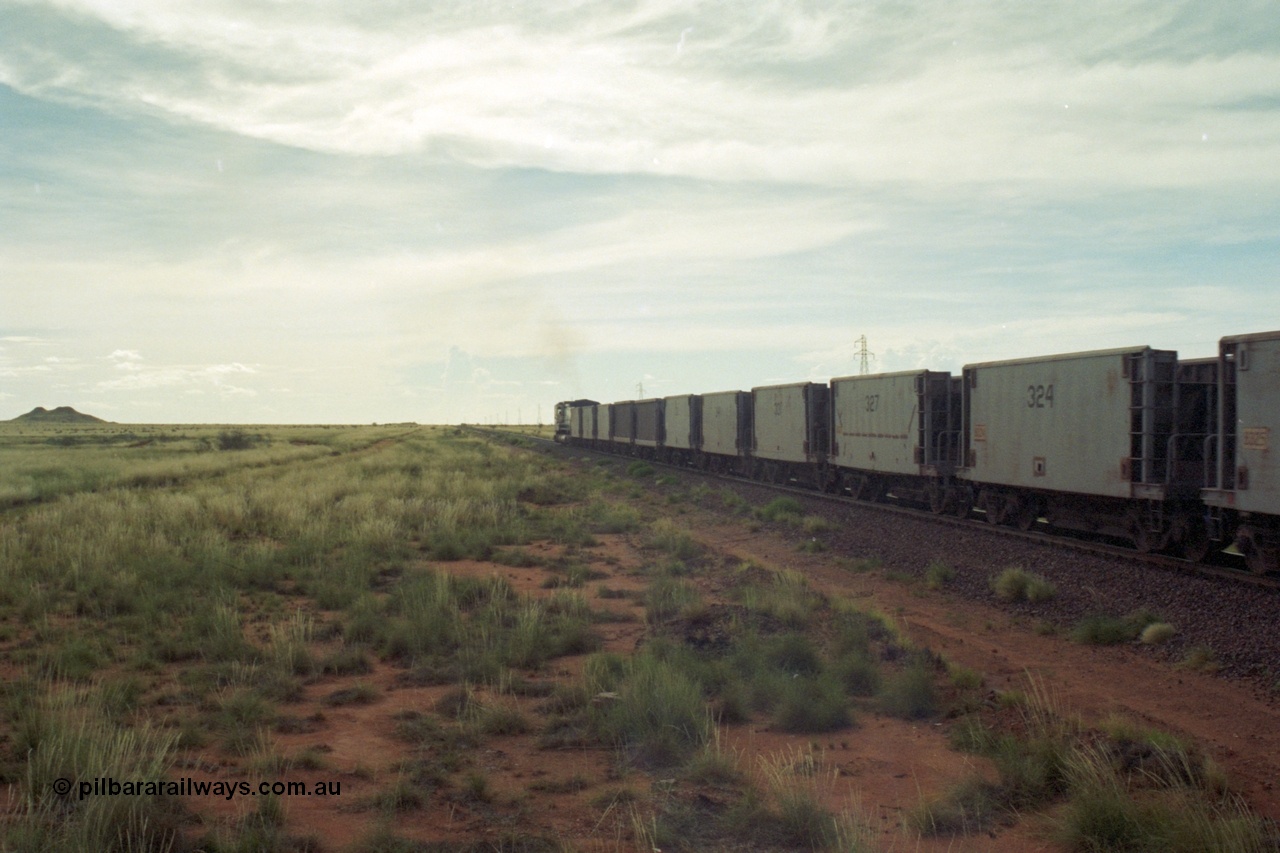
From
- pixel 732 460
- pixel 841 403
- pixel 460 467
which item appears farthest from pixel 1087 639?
pixel 460 467

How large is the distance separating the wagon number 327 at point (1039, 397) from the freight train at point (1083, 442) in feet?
0.12

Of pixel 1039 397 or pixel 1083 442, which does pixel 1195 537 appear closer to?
pixel 1083 442

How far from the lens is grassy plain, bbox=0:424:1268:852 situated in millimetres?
5875

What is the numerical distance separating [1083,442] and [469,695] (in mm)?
12423

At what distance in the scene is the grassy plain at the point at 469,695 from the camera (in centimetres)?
588

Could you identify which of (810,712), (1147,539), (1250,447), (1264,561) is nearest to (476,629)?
(810,712)

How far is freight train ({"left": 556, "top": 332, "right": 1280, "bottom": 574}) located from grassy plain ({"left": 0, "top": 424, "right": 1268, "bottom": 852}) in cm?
577

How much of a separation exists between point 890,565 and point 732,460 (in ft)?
78.2

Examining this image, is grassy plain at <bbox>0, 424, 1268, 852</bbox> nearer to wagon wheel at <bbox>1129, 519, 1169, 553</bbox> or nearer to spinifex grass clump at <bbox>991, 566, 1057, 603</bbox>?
spinifex grass clump at <bbox>991, 566, 1057, 603</bbox>

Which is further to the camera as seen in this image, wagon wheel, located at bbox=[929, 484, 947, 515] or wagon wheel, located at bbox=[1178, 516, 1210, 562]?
wagon wheel, located at bbox=[929, 484, 947, 515]

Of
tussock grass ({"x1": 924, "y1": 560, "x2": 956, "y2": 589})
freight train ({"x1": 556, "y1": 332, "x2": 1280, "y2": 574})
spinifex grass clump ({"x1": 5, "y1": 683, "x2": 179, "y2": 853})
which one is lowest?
tussock grass ({"x1": 924, "y1": 560, "x2": 956, "y2": 589})

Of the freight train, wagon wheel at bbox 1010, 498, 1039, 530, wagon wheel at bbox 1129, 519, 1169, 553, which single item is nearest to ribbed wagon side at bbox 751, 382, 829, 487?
the freight train

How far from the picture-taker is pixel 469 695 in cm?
872

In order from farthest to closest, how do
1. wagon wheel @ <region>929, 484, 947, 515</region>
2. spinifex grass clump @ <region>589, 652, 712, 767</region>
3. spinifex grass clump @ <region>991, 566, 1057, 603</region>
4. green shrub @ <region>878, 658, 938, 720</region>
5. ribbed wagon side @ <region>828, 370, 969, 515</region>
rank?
1. wagon wheel @ <region>929, 484, 947, 515</region>
2. ribbed wagon side @ <region>828, 370, 969, 515</region>
3. spinifex grass clump @ <region>991, 566, 1057, 603</region>
4. green shrub @ <region>878, 658, 938, 720</region>
5. spinifex grass clump @ <region>589, 652, 712, 767</region>
